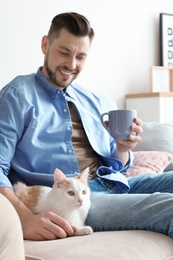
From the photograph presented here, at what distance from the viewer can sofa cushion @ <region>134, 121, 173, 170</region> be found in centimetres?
233

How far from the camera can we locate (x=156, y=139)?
2355mm

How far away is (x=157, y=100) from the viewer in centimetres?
306

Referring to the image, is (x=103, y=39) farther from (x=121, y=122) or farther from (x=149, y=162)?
(x=121, y=122)

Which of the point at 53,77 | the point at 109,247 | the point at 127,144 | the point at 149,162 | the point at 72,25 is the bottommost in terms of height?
the point at 149,162

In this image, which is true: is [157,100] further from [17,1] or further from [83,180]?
[83,180]

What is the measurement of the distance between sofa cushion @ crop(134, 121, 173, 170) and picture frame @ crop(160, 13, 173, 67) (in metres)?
1.07

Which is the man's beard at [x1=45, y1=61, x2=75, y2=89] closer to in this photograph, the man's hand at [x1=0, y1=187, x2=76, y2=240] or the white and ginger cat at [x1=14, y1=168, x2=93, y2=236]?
the white and ginger cat at [x1=14, y1=168, x2=93, y2=236]

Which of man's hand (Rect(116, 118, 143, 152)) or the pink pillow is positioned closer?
man's hand (Rect(116, 118, 143, 152))

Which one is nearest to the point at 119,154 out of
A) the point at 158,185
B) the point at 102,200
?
the point at 158,185

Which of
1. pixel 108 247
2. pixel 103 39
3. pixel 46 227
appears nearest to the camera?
pixel 108 247

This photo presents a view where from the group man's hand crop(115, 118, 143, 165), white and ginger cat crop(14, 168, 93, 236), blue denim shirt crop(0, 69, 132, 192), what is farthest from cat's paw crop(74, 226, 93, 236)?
man's hand crop(115, 118, 143, 165)

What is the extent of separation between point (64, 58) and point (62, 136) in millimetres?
275

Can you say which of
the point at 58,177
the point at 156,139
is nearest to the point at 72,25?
the point at 58,177

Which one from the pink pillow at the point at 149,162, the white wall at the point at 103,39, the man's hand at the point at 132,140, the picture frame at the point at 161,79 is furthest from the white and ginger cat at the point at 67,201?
the picture frame at the point at 161,79
